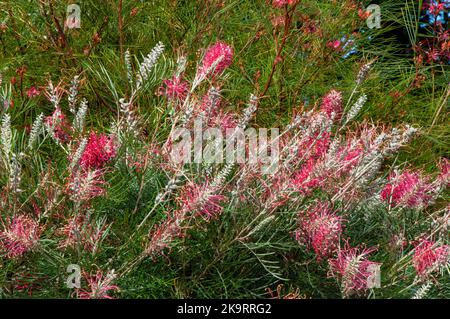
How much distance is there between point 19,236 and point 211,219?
0.58 metres

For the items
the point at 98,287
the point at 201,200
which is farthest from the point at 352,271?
the point at 98,287

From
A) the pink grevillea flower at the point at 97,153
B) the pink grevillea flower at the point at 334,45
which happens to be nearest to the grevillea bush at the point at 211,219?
the pink grevillea flower at the point at 97,153

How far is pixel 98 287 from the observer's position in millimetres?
2057

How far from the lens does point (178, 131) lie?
2553mm

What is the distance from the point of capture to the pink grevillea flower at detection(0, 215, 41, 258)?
2.09m

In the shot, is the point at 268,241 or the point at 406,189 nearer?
the point at 268,241

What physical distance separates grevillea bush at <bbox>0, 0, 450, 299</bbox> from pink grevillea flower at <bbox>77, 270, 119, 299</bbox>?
11mm

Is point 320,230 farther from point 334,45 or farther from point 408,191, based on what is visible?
point 334,45

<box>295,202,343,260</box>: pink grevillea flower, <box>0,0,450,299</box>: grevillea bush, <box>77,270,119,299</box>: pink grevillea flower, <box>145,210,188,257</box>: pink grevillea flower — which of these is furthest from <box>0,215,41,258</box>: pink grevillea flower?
<box>295,202,343,260</box>: pink grevillea flower

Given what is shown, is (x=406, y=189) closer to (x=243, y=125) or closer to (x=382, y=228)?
(x=382, y=228)

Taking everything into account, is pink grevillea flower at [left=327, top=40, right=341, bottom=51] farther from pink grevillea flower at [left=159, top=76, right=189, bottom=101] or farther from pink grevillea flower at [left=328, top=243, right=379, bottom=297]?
pink grevillea flower at [left=328, top=243, right=379, bottom=297]
